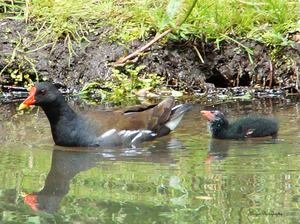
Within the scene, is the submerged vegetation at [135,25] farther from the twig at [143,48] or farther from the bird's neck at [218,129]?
the bird's neck at [218,129]

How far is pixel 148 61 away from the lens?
7.34 m

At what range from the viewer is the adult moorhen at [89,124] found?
15.6ft

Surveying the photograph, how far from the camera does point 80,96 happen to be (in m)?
7.12

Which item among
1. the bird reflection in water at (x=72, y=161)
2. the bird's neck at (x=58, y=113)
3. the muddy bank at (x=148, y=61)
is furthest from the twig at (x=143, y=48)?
the bird's neck at (x=58, y=113)

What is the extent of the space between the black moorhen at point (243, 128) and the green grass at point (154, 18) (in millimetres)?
2255

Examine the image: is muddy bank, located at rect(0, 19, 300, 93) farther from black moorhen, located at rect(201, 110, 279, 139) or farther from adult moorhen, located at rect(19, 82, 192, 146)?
adult moorhen, located at rect(19, 82, 192, 146)

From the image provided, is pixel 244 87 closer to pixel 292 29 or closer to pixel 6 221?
pixel 292 29

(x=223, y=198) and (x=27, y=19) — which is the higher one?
(x=27, y=19)

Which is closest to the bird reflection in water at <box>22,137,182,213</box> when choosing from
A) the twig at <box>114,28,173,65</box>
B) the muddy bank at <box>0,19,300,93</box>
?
the twig at <box>114,28,173,65</box>

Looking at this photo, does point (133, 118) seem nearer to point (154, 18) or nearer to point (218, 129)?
point (218, 129)

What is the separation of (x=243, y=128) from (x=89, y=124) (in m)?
1.70

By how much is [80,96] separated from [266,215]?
475 cm

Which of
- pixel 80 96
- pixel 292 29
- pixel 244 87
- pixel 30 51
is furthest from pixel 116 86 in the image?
pixel 292 29

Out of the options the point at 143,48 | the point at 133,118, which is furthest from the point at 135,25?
the point at 133,118
